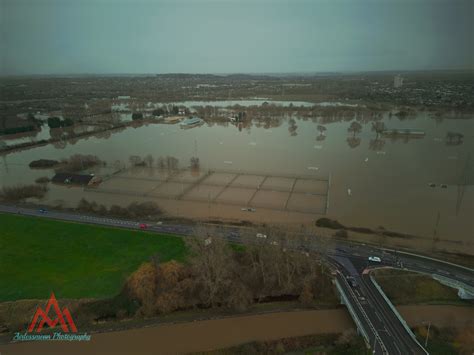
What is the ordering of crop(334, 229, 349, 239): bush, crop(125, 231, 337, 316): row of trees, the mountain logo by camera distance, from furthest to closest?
crop(334, 229, 349, 239): bush → crop(125, 231, 337, 316): row of trees → the mountain logo

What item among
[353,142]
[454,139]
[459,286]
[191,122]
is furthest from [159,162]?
[454,139]

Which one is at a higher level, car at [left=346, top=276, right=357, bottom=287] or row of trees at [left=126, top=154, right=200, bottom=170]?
row of trees at [left=126, top=154, right=200, bottom=170]

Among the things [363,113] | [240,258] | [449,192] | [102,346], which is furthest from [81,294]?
[363,113]

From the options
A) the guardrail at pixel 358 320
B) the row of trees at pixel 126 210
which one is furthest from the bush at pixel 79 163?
the guardrail at pixel 358 320

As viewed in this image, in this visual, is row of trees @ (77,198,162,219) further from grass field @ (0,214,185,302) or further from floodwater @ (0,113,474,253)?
grass field @ (0,214,185,302)

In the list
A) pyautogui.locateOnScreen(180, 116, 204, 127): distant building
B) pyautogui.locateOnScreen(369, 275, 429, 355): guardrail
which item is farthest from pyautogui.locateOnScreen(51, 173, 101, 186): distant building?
pyautogui.locateOnScreen(180, 116, 204, 127): distant building

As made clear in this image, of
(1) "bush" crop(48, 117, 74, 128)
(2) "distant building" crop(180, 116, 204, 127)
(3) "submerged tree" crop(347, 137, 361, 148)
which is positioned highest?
(1) "bush" crop(48, 117, 74, 128)

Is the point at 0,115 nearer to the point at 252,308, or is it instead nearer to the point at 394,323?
the point at 252,308

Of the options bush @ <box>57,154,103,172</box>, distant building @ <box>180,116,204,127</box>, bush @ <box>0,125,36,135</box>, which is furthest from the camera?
distant building @ <box>180,116,204,127</box>
